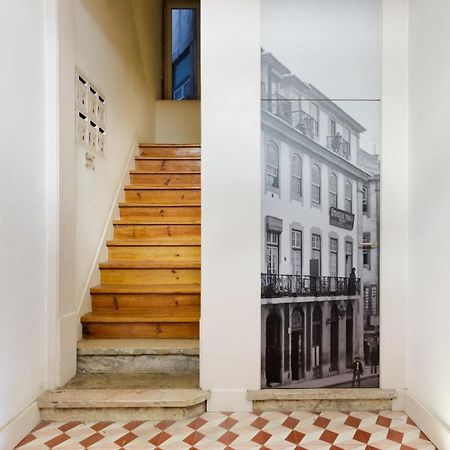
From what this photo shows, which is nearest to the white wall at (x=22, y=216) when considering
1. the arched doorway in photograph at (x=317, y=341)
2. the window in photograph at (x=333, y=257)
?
the arched doorway in photograph at (x=317, y=341)

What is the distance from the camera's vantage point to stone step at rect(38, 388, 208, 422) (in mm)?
2021

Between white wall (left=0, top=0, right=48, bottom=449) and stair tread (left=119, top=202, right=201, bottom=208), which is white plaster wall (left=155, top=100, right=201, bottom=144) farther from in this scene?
white wall (left=0, top=0, right=48, bottom=449)

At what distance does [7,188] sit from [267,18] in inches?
66.1

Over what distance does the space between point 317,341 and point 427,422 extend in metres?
0.64

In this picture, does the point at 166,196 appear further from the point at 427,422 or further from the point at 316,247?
the point at 427,422

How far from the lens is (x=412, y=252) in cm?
210

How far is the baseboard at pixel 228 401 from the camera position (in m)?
2.13

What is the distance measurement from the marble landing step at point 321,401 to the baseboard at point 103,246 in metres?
1.34

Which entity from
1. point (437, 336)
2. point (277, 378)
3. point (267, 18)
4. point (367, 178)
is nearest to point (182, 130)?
point (267, 18)

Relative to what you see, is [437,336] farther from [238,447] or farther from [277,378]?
[238,447]

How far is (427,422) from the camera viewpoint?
1868 mm

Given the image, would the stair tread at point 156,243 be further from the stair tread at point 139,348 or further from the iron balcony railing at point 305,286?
the iron balcony railing at point 305,286

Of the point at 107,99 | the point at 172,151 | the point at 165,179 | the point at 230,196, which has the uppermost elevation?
the point at 107,99

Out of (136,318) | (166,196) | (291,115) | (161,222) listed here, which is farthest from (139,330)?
(291,115)
